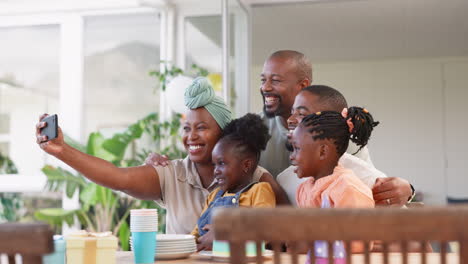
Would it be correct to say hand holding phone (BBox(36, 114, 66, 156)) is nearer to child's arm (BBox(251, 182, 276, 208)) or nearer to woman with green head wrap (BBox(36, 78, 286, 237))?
woman with green head wrap (BBox(36, 78, 286, 237))

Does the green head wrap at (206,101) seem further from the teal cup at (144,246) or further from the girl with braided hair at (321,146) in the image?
the teal cup at (144,246)

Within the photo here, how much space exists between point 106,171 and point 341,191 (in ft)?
2.94

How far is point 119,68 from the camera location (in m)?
6.89

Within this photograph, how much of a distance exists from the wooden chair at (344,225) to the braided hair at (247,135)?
150 cm

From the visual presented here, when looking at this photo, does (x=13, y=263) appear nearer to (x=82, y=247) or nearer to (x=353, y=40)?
(x=82, y=247)

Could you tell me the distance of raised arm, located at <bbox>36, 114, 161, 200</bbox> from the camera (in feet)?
6.43

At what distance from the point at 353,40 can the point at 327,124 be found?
23.3ft

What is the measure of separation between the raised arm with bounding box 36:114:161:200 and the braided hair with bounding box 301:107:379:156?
2.40 ft

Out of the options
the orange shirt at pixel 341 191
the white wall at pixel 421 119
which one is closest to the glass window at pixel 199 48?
the white wall at pixel 421 119

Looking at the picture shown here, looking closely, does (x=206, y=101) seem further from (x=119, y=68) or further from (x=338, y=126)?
(x=119, y=68)

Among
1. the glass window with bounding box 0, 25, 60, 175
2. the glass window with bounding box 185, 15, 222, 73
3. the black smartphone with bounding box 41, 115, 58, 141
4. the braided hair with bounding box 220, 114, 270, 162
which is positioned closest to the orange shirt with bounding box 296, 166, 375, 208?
the braided hair with bounding box 220, 114, 270, 162

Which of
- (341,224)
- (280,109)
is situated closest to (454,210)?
(341,224)

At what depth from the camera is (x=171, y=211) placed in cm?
234

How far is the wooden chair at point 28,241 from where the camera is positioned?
0.81m
